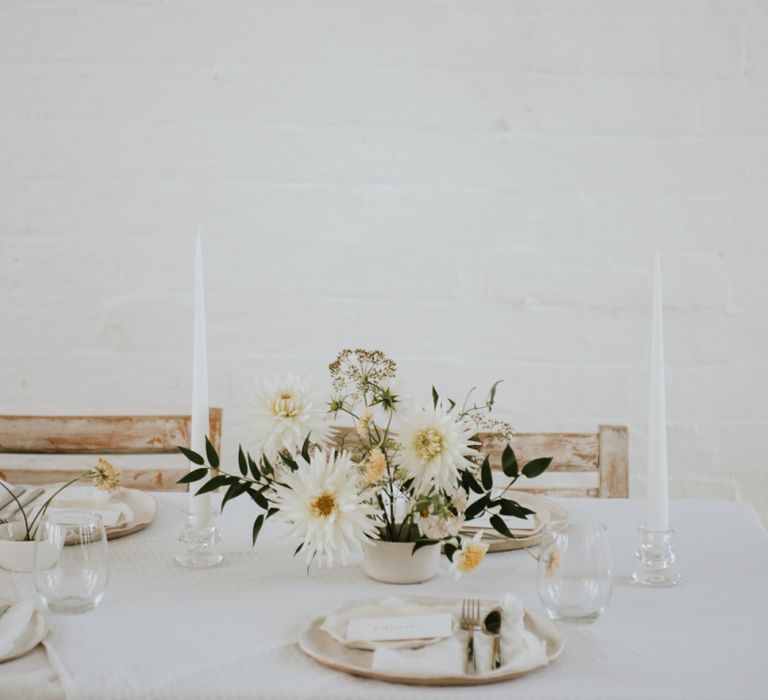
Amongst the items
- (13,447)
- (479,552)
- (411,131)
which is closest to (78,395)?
(13,447)

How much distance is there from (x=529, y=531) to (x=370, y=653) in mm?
427

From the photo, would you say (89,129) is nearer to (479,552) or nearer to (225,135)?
(225,135)

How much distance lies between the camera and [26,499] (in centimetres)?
141

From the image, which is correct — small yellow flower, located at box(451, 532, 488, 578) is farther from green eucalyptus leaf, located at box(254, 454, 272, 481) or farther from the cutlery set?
green eucalyptus leaf, located at box(254, 454, 272, 481)

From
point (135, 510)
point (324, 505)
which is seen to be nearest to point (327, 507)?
point (324, 505)

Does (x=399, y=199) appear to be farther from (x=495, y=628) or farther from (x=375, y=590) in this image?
(x=495, y=628)

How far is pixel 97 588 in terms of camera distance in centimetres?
100

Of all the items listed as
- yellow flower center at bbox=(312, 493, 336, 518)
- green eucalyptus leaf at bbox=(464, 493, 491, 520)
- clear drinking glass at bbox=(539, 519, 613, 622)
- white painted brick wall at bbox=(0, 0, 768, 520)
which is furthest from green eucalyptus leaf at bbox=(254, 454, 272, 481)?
white painted brick wall at bbox=(0, 0, 768, 520)

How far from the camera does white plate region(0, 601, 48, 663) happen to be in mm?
881

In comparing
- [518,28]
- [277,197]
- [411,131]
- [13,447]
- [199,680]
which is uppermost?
[518,28]

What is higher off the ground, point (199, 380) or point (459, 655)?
point (199, 380)

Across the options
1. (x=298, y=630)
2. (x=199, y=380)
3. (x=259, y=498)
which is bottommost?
(x=298, y=630)

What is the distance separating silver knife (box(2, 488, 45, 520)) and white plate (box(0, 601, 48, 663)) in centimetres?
40

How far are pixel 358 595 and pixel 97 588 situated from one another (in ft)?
0.85
